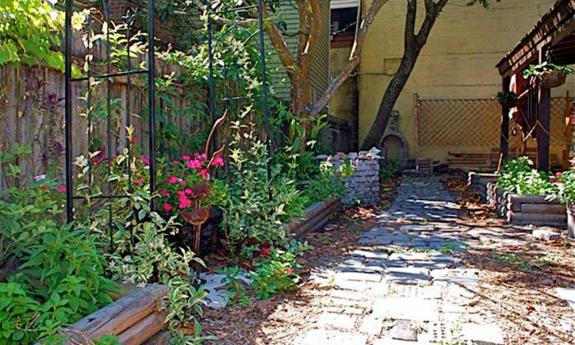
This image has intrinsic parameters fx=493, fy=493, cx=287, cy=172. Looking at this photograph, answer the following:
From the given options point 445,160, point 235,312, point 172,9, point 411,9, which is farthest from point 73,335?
point 445,160

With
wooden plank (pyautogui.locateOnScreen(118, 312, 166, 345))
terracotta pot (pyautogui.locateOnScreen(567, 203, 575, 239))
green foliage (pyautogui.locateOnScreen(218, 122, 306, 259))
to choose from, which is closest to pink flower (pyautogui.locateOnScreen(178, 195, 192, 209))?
green foliage (pyautogui.locateOnScreen(218, 122, 306, 259))

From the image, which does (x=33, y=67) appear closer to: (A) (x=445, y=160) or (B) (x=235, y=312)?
(B) (x=235, y=312)

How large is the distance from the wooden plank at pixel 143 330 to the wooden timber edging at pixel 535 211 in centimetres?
448

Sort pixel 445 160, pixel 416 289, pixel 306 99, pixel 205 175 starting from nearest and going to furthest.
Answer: pixel 416 289 → pixel 205 175 → pixel 306 99 → pixel 445 160

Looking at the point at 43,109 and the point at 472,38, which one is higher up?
the point at 472,38

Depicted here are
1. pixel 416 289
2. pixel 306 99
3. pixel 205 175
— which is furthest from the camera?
pixel 306 99

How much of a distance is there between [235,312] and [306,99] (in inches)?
175

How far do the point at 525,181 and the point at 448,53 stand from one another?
7116 mm

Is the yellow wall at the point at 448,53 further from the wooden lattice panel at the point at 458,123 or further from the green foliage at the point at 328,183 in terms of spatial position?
the green foliage at the point at 328,183

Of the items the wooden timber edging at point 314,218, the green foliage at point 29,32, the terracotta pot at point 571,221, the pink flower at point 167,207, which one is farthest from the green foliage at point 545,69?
the green foliage at point 29,32

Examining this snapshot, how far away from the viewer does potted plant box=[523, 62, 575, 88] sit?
17.8 ft

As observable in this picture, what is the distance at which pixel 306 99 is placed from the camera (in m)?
6.71

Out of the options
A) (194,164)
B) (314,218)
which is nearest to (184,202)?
Answer: (194,164)

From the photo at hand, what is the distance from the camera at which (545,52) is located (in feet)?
18.9
